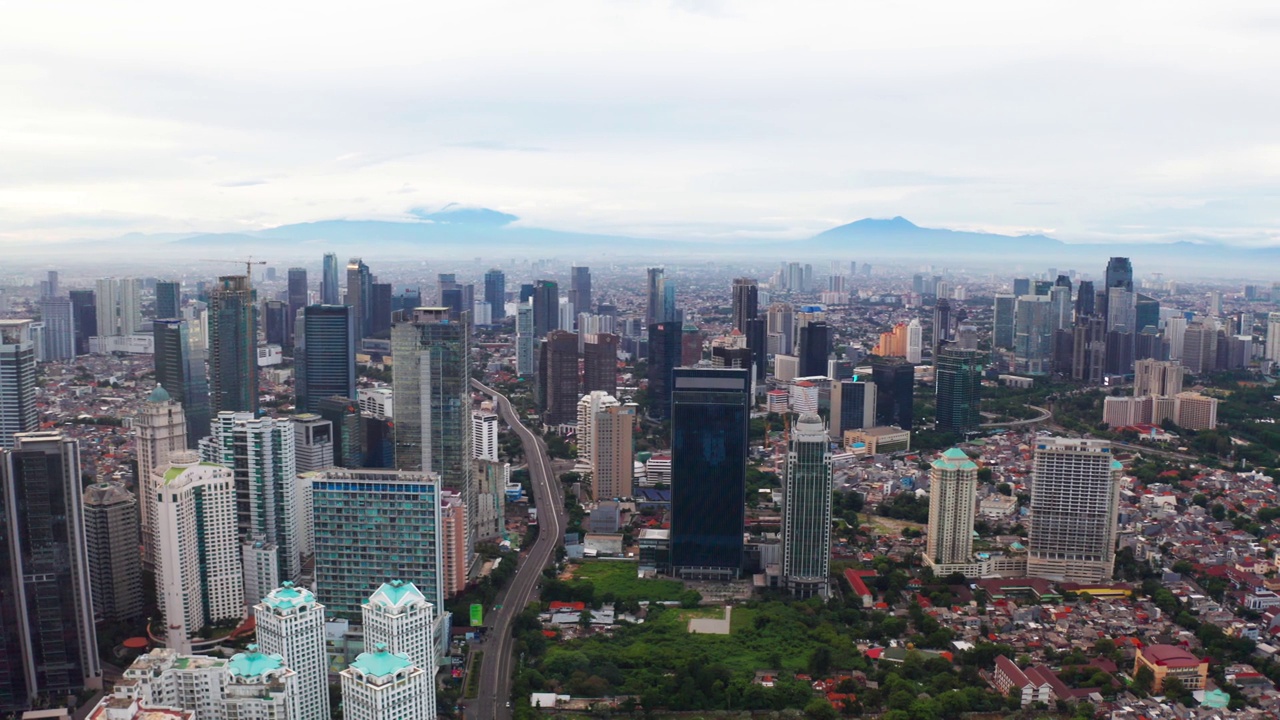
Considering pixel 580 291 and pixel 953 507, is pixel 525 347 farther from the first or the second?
pixel 953 507

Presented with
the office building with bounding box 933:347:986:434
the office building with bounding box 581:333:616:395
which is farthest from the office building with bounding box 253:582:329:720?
the office building with bounding box 933:347:986:434

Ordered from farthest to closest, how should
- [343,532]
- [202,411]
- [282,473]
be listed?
[202,411] → [282,473] → [343,532]

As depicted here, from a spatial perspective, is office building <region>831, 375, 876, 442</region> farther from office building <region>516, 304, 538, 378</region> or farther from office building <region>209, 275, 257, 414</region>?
office building <region>209, 275, 257, 414</region>

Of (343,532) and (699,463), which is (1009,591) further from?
(343,532)

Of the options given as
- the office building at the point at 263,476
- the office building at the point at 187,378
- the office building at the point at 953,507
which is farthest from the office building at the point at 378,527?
the office building at the point at 187,378

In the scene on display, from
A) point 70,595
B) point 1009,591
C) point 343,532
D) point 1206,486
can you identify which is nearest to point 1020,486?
point 1206,486

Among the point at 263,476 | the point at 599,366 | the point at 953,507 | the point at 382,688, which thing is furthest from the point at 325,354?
the point at 382,688

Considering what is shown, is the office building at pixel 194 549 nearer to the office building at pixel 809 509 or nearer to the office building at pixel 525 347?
the office building at pixel 809 509
